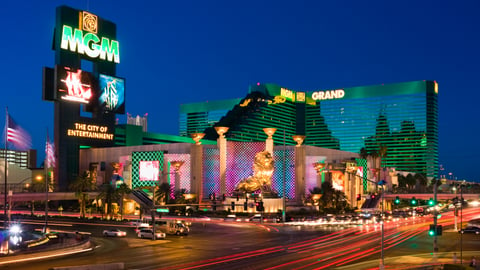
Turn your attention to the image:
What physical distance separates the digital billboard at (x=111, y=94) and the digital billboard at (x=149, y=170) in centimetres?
1987

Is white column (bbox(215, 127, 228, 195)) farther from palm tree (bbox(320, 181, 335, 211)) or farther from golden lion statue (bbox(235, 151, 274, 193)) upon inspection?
palm tree (bbox(320, 181, 335, 211))

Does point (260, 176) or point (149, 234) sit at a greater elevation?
point (260, 176)

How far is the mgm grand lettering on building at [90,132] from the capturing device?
117750 mm

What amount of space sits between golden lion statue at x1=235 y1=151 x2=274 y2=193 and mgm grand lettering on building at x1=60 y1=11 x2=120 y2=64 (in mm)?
47932

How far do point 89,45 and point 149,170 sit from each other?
105 feet

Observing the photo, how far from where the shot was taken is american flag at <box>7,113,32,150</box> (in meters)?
51.2

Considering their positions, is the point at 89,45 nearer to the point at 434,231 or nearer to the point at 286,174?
the point at 286,174

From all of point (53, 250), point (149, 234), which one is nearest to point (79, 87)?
point (149, 234)

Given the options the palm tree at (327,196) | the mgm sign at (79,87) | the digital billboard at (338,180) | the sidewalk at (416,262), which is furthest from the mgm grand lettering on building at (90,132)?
the sidewalk at (416,262)

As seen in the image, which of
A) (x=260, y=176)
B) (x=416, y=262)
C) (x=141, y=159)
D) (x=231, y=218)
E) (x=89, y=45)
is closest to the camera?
(x=416, y=262)

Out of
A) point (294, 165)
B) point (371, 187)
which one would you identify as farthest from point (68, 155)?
point (371, 187)

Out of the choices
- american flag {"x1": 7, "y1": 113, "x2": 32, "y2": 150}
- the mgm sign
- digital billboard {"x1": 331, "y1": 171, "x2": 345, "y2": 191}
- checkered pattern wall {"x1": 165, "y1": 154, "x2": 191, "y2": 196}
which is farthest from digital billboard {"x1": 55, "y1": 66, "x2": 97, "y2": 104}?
american flag {"x1": 7, "y1": 113, "x2": 32, "y2": 150}

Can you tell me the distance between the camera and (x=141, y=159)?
4333 inches

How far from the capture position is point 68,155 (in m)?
118
